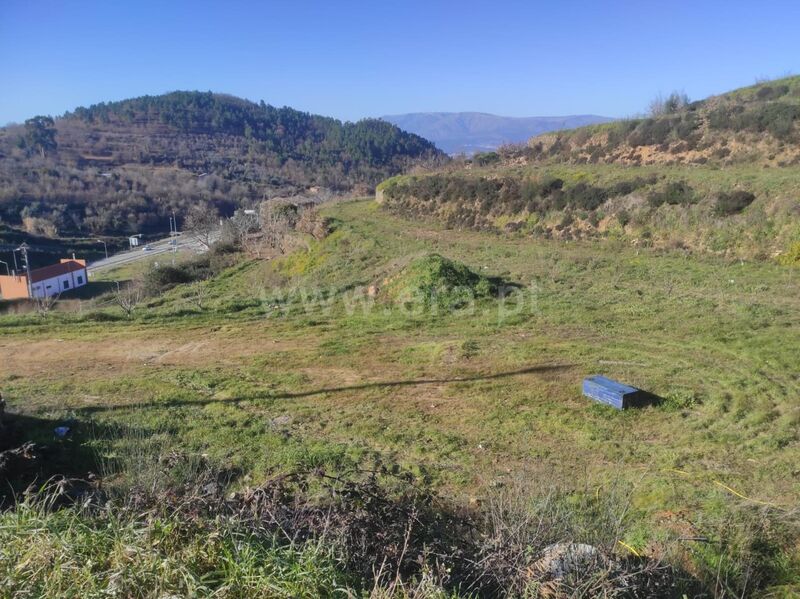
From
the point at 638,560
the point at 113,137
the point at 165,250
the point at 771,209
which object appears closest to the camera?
the point at 638,560

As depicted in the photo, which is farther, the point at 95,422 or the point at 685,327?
the point at 685,327

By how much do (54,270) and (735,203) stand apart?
144 feet

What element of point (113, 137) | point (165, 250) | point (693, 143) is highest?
point (113, 137)

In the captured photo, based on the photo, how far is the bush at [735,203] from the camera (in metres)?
17.8

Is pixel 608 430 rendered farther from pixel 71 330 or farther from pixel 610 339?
pixel 71 330

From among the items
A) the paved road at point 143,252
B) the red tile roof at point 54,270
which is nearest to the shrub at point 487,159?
the paved road at point 143,252

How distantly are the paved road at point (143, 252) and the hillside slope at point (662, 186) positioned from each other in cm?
2921

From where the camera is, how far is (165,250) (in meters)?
56.8

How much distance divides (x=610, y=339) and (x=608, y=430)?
12.7 feet

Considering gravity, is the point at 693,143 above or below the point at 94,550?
above

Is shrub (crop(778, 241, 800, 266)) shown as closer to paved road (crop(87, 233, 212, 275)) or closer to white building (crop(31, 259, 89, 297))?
white building (crop(31, 259, 89, 297))

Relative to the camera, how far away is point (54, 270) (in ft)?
131

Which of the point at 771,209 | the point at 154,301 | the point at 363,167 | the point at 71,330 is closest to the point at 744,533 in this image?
the point at 71,330

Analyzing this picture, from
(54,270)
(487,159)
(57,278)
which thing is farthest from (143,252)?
(487,159)
